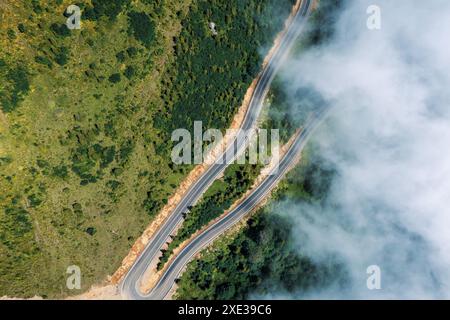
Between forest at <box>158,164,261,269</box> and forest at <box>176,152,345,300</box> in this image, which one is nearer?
forest at <box>158,164,261,269</box>

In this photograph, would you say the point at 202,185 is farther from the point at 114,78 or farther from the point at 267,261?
the point at 114,78

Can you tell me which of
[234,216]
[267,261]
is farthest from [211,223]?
[267,261]

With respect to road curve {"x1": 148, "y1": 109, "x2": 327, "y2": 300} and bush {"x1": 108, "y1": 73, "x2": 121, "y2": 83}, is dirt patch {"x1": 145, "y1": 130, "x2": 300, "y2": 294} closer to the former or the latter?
road curve {"x1": 148, "y1": 109, "x2": 327, "y2": 300}

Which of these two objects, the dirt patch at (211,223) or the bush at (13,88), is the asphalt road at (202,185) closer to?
the dirt patch at (211,223)

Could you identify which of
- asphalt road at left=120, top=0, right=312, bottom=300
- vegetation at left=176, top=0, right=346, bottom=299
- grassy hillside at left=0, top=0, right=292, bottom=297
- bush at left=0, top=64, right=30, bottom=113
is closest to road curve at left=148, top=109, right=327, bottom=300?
asphalt road at left=120, top=0, right=312, bottom=300

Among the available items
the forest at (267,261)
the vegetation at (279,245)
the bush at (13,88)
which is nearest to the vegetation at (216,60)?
the vegetation at (279,245)

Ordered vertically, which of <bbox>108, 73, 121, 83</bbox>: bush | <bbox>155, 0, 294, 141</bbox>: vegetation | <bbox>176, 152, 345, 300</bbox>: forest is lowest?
<bbox>176, 152, 345, 300</bbox>: forest

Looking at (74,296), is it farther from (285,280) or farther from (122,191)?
(285,280)
